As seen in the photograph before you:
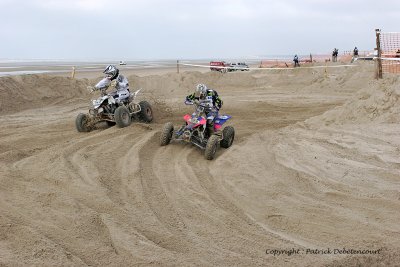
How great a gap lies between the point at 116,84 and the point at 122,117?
1.22 metres

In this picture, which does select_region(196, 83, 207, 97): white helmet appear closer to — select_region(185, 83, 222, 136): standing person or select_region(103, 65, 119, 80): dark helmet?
select_region(185, 83, 222, 136): standing person

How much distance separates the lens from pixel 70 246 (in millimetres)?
4203

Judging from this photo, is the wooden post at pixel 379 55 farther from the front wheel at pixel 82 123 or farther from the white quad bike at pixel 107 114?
the front wheel at pixel 82 123

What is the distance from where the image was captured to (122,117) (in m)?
10.6

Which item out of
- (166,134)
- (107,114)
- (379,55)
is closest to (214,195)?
(166,134)

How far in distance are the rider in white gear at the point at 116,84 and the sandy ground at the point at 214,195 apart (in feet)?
2.95

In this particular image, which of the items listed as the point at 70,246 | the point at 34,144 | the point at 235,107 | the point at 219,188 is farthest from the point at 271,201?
the point at 235,107

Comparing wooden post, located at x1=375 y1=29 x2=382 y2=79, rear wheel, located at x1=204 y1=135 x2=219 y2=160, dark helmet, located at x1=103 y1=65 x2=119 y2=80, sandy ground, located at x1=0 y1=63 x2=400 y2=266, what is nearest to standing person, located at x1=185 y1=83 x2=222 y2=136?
sandy ground, located at x1=0 y1=63 x2=400 y2=266

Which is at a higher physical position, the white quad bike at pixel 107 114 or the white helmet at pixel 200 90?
the white helmet at pixel 200 90

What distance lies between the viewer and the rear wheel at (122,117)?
10.5 m

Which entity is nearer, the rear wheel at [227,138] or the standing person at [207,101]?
the rear wheel at [227,138]

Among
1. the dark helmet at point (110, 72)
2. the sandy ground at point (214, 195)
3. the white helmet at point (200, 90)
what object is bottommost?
the sandy ground at point (214, 195)

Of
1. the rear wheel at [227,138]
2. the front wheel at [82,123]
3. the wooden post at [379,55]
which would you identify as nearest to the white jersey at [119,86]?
the front wheel at [82,123]

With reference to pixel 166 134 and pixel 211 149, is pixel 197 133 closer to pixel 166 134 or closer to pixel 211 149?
pixel 166 134
